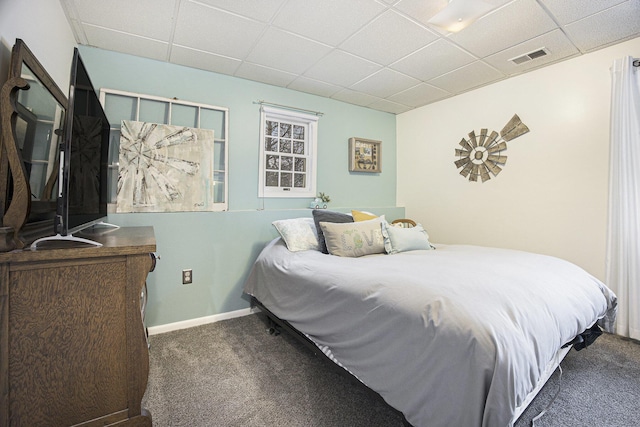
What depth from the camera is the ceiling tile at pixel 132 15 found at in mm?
2004

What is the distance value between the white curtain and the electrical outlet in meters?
3.80

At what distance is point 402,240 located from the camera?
263 cm

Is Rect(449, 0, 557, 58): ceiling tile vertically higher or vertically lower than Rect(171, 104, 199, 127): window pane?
higher

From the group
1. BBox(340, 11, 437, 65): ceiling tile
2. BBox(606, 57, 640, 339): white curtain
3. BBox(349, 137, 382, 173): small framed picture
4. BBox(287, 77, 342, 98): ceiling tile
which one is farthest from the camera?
BBox(349, 137, 382, 173): small framed picture

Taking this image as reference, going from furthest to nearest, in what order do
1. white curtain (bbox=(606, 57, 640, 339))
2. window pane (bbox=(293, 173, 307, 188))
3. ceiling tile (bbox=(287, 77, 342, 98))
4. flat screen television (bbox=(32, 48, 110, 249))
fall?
window pane (bbox=(293, 173, 307, 188)) → ceiling tile (bbox=(287, 77, 342, 98)) → white curtain (bbox=(606, 57, 640, 339)) → flat screen television (bbox=(32, 48, 110, 249))

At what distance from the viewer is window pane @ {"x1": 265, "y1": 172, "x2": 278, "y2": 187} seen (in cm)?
349

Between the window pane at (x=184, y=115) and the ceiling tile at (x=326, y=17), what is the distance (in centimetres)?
124

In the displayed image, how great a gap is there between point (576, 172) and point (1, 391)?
4.15 m

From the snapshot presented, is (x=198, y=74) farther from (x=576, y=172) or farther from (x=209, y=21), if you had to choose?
(x=576, y=172)

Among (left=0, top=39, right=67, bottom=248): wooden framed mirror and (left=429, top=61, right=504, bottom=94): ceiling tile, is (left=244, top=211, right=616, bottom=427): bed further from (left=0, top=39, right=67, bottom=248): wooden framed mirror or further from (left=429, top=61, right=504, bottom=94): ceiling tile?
(left=429, top=61, right=504, bottom=94): ceiling tile

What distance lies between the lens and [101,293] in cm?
120

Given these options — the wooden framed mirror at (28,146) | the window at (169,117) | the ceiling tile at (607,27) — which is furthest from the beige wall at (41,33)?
the ceiling tile at (607,27)

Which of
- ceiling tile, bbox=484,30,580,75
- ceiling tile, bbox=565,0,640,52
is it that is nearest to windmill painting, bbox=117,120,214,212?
ceiling tile, bbox=484,30,580,75

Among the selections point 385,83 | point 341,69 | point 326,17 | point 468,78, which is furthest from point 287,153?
point 468,78
